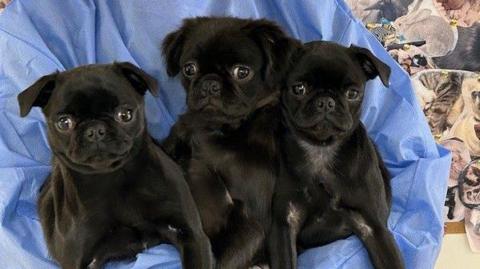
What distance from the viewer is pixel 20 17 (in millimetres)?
1445

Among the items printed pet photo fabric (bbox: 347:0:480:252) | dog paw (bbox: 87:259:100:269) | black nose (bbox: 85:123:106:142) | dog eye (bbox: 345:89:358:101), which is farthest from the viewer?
printed pet photo fabric (bbox: 347:0:480:252)

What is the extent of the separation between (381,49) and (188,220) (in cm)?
69

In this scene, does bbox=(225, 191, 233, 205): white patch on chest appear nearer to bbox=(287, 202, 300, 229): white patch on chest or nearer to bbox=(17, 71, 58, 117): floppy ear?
bbox=(287, 202, 300, 229): white patch on chest

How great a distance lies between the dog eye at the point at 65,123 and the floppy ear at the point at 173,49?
33cm

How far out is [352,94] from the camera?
130 cm

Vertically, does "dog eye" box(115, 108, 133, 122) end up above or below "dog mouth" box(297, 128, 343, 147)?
above

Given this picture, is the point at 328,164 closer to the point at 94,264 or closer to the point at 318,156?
the point at 318,156

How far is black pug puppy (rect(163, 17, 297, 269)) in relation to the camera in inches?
50.5

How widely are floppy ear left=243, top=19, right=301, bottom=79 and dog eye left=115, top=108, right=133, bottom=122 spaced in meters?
0.31

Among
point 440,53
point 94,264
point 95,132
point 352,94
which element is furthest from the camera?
point 440,53

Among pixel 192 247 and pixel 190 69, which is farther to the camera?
pixel 190 69

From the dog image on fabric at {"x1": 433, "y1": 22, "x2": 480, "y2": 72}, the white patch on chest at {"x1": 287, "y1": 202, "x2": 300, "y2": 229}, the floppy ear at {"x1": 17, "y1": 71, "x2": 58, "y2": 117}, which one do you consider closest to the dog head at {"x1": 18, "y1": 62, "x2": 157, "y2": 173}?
the floppy ear at {"x1": 17, "y1": 71, "x2": 58, "y2": 117}

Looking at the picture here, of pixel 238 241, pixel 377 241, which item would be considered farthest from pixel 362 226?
pixel 238 241

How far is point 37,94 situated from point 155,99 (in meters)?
0.40
